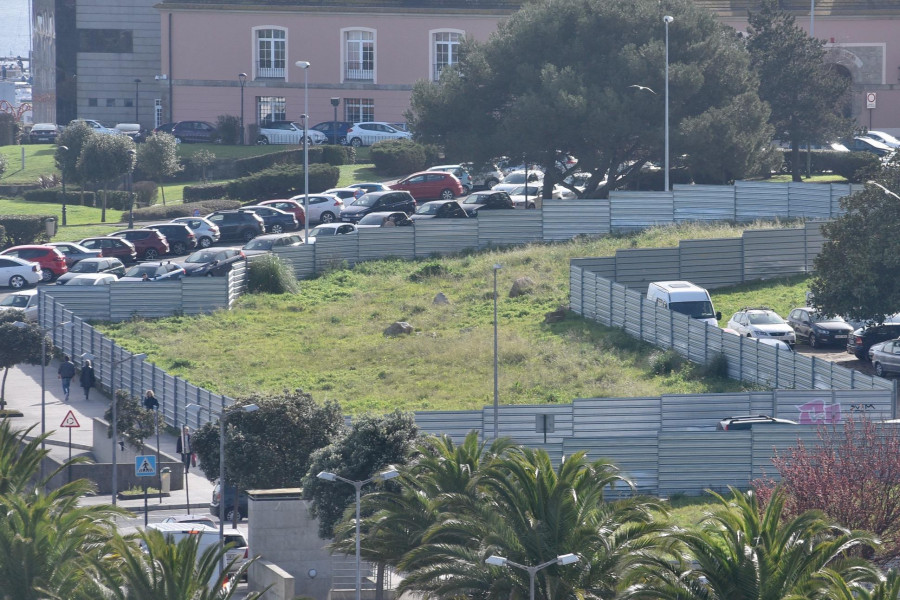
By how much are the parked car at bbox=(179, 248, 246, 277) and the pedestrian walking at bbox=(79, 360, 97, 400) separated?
7.57 metres

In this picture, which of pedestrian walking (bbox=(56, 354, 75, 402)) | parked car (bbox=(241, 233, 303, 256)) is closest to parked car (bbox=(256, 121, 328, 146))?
parked car (bbox=(241, 233, 303, 256))

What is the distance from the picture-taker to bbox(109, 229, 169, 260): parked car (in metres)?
55.5

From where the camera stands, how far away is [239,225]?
5791 cm

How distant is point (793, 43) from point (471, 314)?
23.5 meters

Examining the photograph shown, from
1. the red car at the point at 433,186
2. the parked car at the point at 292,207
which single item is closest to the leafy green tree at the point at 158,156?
the parked car at the point at 292,207

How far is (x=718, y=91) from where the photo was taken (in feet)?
196

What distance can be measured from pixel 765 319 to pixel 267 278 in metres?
18.1

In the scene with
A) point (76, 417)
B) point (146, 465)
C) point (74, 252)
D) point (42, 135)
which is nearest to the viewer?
point (146, 465)

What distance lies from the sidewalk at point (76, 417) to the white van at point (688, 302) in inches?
537

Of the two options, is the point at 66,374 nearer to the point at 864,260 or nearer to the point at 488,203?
the point at 488,203

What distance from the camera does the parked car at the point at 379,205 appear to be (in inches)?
2365

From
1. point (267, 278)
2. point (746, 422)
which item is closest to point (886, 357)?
point (746, 422)

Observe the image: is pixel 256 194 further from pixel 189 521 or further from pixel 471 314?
pixel 189 521

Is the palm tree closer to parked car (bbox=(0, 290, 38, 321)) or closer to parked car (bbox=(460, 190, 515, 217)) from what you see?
parked car (bbox=(0, 290, 38, 321))
